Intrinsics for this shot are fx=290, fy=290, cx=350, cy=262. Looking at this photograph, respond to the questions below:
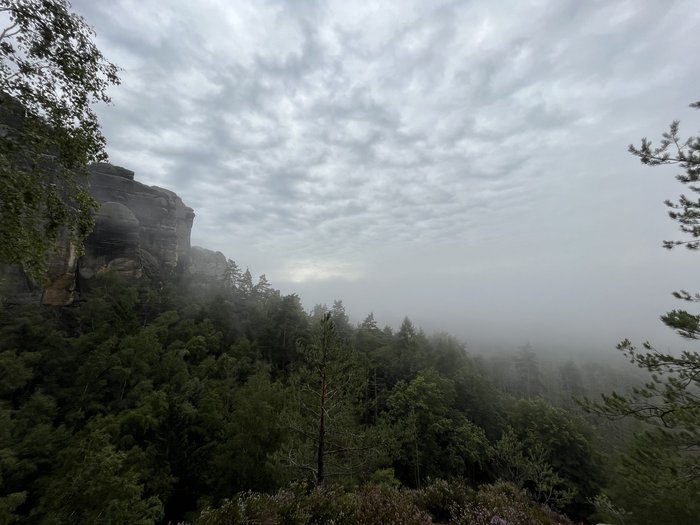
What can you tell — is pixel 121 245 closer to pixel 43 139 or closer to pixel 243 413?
pixel 243 413

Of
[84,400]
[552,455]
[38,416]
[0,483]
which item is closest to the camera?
[0,483]

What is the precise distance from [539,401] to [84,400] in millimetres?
43292

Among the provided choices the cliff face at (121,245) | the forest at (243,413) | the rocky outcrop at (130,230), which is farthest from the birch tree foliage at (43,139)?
the rocky outcrop at (130,230)

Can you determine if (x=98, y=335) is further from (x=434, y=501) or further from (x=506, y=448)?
(x=506, y=448)

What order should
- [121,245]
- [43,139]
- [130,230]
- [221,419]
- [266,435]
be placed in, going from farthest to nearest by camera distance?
[130,230], [121,245], [221,419], [266,435], [43,139]

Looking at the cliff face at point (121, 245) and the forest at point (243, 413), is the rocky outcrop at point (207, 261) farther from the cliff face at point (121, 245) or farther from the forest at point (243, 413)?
the forest at point (243, 413)

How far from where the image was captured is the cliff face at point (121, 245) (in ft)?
121

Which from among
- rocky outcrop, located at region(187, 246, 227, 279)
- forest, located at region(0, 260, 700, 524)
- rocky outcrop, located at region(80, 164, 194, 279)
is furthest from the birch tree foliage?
rocky outcrop, located at region(187, 246, 227, 279)

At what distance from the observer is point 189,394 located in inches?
921

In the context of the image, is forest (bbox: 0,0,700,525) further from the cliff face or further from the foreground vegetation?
the cliff face

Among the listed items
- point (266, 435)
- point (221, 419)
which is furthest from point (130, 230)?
point (266, 435)

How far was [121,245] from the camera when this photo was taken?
46344mm

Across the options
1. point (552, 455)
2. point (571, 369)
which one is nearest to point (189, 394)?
point (552, 455)

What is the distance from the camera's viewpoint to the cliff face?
36906 millimetres
